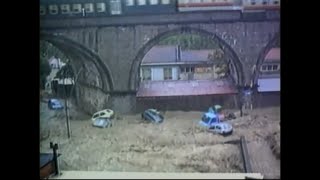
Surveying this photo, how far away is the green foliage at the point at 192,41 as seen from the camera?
256 centimetres

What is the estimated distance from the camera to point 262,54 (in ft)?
8.23

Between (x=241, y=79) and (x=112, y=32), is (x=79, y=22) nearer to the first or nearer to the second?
(x=112, y=32)

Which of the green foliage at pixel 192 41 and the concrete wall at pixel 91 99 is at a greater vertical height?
the green foliage at pixel 192 41

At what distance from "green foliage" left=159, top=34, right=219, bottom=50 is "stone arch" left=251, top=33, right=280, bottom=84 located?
0.23m

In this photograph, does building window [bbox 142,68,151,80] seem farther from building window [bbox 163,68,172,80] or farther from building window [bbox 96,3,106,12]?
building window [bbox 96,3,106,12]

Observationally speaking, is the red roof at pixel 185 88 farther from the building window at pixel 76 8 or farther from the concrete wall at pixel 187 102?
the building window at pixel 76 8

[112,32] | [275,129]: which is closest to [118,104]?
[112,32]

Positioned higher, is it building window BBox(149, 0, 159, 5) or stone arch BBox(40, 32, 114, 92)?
building window BBox(149, 0, 159, 5)

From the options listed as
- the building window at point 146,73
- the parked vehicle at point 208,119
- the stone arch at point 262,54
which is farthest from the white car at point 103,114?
the stone arch at point 262,54

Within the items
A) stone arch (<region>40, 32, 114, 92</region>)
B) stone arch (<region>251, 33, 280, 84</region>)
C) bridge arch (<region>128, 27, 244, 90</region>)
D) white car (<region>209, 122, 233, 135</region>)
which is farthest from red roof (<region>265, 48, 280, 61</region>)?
stone arch (<region>40, 32, 114, 92</region>)

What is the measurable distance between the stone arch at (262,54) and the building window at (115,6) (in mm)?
779

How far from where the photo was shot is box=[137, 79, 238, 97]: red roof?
8.36 feet
